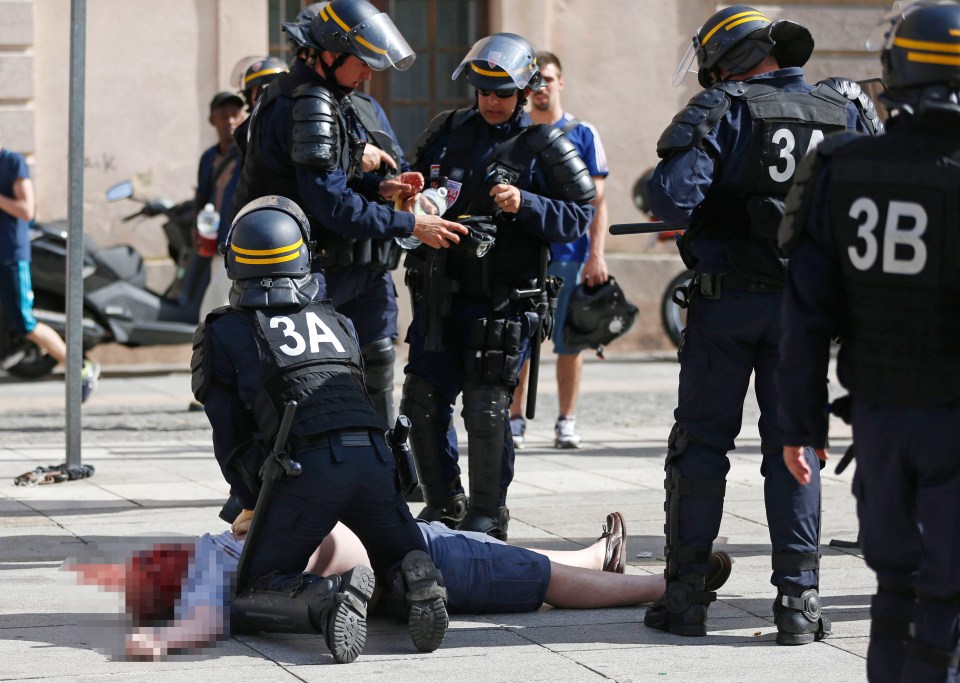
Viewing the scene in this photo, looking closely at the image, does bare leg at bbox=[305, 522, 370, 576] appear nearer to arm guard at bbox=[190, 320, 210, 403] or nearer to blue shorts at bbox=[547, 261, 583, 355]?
arm guard at bbox=[190, 320, 210, 403]

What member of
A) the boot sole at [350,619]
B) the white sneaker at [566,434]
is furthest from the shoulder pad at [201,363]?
the white sneaker at [566,434]

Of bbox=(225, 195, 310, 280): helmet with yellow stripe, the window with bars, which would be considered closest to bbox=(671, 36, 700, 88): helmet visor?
bbox=(225, 195, 310, 280): helmet with yellow stripe

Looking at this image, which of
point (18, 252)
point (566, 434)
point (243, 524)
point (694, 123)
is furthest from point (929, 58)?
point (18, 252)

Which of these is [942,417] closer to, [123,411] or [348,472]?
[348,472]

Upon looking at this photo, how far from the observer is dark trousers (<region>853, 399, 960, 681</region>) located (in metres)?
3.38

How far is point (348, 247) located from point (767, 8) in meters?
7.81

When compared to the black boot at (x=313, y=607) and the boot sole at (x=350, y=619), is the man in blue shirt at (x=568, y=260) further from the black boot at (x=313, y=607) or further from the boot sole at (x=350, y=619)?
the boot sole at (x=350, y=619)

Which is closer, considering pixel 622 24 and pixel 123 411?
pixel 123 411

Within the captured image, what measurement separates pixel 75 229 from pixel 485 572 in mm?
3190

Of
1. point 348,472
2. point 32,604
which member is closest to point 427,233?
point 348,472

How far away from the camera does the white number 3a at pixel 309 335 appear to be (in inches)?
179

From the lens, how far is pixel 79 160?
7.13 m

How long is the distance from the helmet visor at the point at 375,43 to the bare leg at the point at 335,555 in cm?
176

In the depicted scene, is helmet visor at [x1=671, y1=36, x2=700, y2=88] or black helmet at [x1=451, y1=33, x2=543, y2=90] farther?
black helmet at [x1=451, y1=33, x2=543, y2=90]
